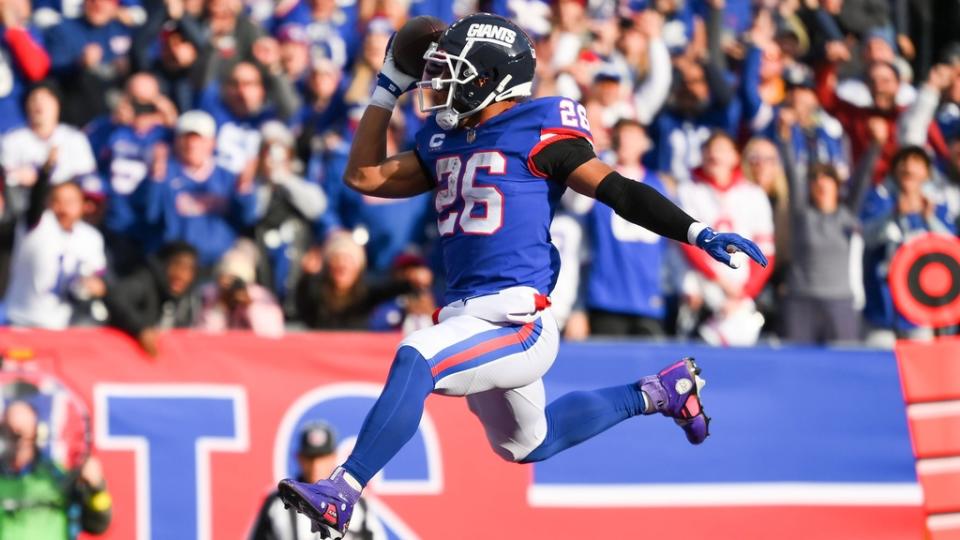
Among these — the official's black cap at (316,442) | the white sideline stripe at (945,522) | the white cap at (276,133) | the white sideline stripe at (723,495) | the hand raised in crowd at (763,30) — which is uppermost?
the hand raised in crowd at (763,30)

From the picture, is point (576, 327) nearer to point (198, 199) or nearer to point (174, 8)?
point (198, 199)

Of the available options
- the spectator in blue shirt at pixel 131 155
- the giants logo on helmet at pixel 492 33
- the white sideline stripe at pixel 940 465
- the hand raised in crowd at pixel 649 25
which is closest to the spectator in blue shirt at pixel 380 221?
the spectator in blue shirt at pixel 131 155

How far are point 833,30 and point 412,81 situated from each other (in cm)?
656

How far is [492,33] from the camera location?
5.92 m

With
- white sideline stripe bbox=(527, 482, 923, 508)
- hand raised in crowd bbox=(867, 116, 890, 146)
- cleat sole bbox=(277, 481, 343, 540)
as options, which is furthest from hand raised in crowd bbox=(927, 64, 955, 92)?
cleat sole bbox=(277, 481, 343, 540)

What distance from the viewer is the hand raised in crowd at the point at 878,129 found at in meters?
10.6

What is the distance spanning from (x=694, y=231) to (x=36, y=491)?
3591 mm

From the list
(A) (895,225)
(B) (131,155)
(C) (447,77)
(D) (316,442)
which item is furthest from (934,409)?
(B) (131,155)

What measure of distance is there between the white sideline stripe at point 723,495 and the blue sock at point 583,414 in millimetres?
1829

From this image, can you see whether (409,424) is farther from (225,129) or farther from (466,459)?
(225,129)

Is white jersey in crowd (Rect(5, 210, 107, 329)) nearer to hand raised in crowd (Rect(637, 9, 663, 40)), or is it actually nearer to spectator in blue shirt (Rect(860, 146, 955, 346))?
hand raised in crowd (Rect(637, 9, 663, 40))

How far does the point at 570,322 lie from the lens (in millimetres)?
8992

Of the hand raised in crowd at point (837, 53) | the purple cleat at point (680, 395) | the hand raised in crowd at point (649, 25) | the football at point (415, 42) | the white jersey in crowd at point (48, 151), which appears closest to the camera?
the football at point (415, 42)

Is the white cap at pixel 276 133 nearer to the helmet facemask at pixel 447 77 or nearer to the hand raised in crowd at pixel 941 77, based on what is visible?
the helmet facemask at pixel 447 77
